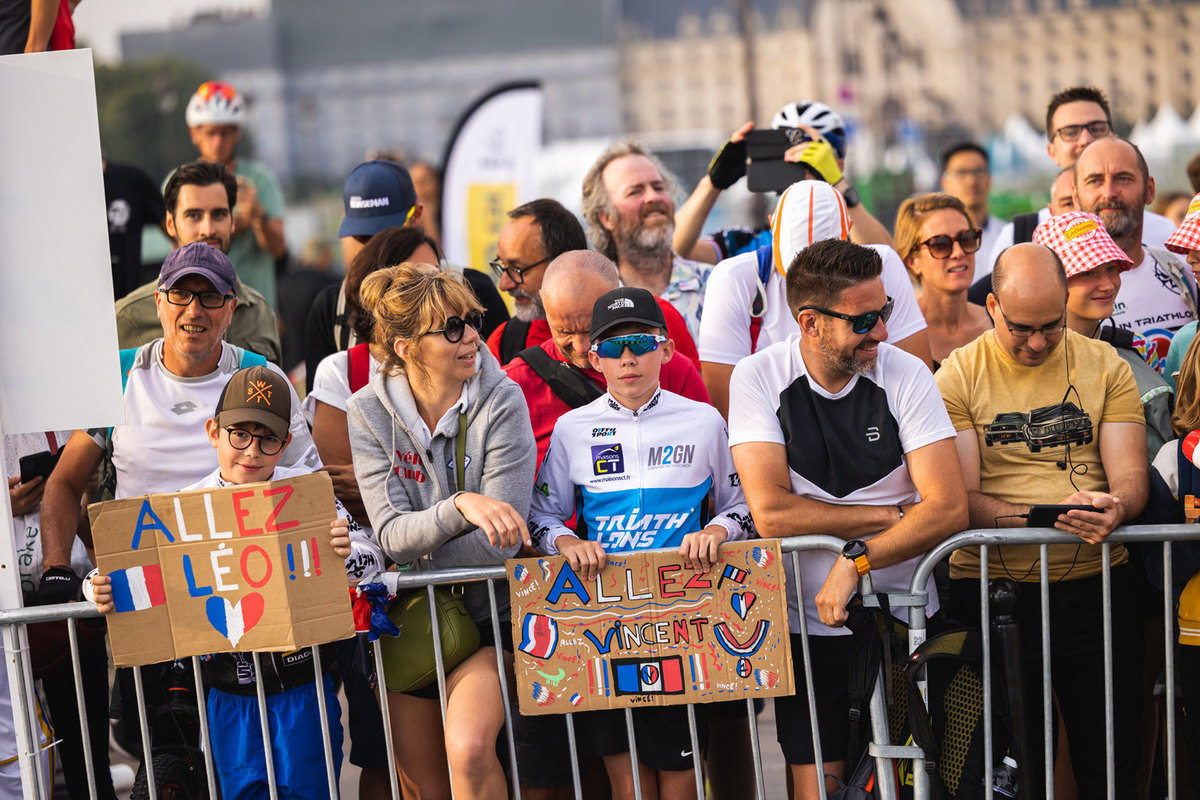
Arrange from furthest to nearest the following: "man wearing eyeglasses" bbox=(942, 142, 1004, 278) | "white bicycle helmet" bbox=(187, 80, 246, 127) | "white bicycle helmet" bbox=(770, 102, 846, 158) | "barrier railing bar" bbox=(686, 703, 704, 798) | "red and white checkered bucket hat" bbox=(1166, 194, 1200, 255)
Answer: "man wearing eyeglasses" bbox=(942, 142, 1004, 278) → "white bicycle helmet" bbox=(187, 80, 246, 127) → "white bicycle helmet" bbox=(770, 102, 846, 158) → "red and white checkered bucket hat" bbox=(1166, 194, 1200, 255) → "barrier railing bar" bbox=(686, 703, 704, 798)

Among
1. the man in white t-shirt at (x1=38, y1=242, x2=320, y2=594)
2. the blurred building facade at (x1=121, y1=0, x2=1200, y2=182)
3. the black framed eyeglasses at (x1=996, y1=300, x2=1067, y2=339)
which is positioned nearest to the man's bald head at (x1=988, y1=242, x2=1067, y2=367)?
the black framed eyeglasses at (x1=996, y1=300, x2=1067, y2=339)

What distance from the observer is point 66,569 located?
408 centimetres

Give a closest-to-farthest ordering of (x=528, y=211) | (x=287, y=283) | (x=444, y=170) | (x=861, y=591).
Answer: (x=861, y=591) → (x=528, y=211) → (x=287, y=283) → (x=444, y=170)

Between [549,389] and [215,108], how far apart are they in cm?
356

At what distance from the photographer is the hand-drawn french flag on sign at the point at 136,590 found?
12.5 feet

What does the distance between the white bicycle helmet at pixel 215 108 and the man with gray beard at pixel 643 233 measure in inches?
93.3

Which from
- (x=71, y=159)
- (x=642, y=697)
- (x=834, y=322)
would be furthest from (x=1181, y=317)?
(x=71, y=159)

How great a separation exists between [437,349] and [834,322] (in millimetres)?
1213

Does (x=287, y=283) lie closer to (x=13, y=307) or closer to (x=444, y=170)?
(x=444, y=170)

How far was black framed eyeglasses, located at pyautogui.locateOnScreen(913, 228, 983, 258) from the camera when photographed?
536cm

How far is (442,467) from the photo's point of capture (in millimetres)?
4000

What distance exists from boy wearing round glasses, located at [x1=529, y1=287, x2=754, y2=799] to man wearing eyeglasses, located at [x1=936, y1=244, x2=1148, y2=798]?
81cm

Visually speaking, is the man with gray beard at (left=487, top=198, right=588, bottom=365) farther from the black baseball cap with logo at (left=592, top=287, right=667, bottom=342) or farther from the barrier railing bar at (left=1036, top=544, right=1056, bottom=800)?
the barrier railing bar at (left=1036, top=544, right=1056, bottom=800)

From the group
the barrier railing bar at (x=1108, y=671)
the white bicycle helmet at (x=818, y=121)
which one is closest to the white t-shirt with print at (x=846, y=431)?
the barrier railing bar at (x=1108, y=671)
